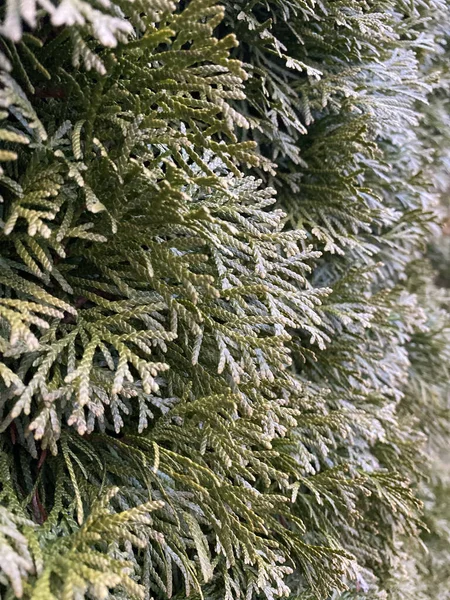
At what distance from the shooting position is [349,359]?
184cm

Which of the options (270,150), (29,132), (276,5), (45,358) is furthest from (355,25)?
(45,358)

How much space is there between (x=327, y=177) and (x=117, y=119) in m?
0.93

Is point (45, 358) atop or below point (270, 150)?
below

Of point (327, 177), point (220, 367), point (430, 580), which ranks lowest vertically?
point (430, 580)

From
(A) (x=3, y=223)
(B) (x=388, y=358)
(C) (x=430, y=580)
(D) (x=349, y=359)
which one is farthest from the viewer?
(C) (x=430, y=580)

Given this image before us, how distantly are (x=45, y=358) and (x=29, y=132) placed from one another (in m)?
0.56

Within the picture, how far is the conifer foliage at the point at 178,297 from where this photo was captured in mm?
1130

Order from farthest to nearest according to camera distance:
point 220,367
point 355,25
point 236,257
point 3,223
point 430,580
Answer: point 430,580
point 355,25
point 236,257
point 220,367
point 3,223

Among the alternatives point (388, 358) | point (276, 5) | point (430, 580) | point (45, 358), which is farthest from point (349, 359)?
point (430, 580)

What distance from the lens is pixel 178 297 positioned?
145 cm

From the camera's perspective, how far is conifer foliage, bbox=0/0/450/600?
1.13 metres

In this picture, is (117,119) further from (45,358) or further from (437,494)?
(437,494)

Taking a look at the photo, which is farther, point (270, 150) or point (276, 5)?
point (270, 150)

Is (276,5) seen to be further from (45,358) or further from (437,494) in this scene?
(437,494)
